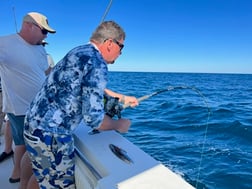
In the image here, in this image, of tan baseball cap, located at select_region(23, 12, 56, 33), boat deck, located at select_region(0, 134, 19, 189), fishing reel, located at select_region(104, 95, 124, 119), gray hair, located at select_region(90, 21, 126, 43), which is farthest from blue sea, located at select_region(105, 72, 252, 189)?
boat deck, located at select_region(0, 134, 19, 189)

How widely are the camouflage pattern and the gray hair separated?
0.07 m

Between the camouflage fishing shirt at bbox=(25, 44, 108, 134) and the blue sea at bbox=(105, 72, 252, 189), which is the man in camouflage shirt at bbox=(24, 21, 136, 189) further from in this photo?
the blue sea at bbox=(105, 72, 252, 189)

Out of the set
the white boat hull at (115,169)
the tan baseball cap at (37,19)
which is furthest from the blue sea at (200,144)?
the tan baseball cap at (37,19)

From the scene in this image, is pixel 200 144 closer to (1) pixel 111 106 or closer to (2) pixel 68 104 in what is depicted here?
(1) pixel 111 106

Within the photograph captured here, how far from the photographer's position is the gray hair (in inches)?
51.6

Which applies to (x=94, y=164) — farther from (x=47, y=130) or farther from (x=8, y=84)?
(x=8, y=84)

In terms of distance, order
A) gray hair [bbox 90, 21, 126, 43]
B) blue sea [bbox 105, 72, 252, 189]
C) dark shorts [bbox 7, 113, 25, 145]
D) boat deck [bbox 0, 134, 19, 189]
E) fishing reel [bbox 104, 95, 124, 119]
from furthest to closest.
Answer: blue sea [bbox 105, 72, 252, 189], boat deck [bbox 0, 134, 19, 189], dark shorts [bbox 7, 113, 25, 145], fishing reel [bbox 104, 95, 124, 119], gray hair [bbox 90, 21, 126, 43]

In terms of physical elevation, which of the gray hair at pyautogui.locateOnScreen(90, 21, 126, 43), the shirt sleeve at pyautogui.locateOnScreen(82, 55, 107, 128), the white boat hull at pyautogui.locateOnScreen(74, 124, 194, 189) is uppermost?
the gray hair at pyautogui.locateOnScreen(90, 21, 126, 43)

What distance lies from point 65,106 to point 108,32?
16.8 inches

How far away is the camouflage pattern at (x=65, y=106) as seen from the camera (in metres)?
1.23

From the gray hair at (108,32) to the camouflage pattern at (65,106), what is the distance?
7cm

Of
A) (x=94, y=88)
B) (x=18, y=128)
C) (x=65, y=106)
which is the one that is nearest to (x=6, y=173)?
(x=18, y=128)

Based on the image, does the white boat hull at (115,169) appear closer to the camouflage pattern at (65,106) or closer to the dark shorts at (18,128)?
the camouflage pattern at (65,106)

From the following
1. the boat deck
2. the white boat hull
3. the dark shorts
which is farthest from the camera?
the boat deck
